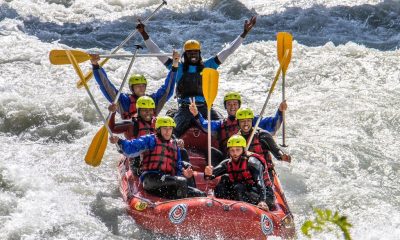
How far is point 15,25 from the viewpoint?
13.9m

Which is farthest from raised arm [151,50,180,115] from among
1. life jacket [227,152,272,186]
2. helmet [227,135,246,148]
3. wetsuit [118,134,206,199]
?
life jacket [227,152,272,186]

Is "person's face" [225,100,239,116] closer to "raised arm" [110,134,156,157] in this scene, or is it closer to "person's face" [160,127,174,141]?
"person's face" [160,127,174,141]

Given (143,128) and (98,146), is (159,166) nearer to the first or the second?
(98,146)

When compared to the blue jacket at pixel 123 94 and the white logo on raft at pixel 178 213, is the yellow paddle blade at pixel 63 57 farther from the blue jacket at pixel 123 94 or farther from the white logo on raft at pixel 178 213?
the white logo on raft at pixel 178 213

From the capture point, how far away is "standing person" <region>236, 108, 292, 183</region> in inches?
260

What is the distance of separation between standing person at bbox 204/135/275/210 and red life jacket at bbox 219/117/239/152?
2.72ft

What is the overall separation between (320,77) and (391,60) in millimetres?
1805

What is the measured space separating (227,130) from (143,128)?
A: 0.92 metres

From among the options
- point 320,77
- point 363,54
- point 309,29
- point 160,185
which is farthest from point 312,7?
point 160,185

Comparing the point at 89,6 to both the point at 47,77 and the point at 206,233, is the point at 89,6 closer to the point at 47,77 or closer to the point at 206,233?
the point at 47,77

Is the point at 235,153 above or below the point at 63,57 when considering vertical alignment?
below

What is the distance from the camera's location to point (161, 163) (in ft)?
20.0

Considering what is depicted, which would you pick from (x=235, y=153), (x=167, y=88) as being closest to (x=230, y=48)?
(x=167, y=88)

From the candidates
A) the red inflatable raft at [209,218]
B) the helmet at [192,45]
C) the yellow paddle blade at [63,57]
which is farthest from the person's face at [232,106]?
the yellow paddle blade at [63,57]
